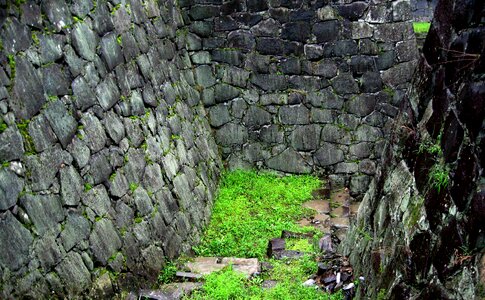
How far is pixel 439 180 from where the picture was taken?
2.67 m

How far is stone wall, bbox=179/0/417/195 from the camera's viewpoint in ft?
23.5

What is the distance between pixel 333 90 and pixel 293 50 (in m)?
0.83

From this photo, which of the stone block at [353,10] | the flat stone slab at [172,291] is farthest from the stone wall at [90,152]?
the stone block at [353,10]

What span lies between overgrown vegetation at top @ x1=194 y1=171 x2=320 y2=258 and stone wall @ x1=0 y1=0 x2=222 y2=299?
28cm

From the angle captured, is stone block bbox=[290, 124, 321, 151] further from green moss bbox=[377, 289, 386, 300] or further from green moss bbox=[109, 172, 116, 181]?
green moss bbox=[377, 289, 386, 300]

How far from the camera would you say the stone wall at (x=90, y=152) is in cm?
348

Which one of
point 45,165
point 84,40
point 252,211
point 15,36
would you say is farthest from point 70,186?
point 252,211

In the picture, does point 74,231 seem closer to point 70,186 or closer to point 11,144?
point 70,186

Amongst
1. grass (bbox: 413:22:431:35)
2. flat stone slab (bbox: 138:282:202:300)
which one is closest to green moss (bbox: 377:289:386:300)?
flat stone slab (bbox: 138:282:202:300)

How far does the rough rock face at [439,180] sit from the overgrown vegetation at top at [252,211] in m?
2.28

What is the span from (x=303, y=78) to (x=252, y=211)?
2.12 m

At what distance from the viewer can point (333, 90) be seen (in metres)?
7.41

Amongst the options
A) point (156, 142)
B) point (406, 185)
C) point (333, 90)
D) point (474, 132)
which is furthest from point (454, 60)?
point (333, 90)

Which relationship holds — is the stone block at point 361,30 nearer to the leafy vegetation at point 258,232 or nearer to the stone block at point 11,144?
the leafy vegetation at point 258,232
